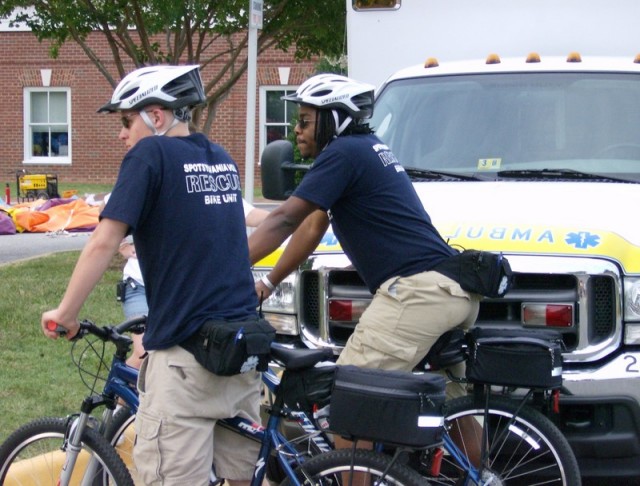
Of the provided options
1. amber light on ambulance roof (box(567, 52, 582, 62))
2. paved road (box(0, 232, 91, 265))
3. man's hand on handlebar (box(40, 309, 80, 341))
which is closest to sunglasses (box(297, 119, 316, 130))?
man's hand on handlebar (box(40, 309, 80, 341))

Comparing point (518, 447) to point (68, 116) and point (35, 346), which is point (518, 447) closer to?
point (35, 346)

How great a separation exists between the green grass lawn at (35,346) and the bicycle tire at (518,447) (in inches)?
112

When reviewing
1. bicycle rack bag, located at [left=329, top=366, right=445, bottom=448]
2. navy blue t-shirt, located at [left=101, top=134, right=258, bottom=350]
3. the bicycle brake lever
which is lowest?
bicycle rack bag, located at [left=329, top=366, right=445, bottom=448]

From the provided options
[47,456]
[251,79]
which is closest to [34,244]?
[251,79]

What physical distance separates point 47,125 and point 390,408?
25406mm

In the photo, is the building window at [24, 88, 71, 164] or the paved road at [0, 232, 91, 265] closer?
the paved road at [0, 232, 91, 265]

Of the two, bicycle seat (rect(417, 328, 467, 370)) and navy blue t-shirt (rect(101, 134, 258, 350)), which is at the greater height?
navy blue t-shirt (rect(101, 134, 258, 350))

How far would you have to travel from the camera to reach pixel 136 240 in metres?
3.63

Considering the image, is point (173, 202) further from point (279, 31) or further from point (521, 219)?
point (279, 31)

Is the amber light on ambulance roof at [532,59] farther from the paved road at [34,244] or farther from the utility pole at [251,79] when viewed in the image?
the paved road at [34,244]

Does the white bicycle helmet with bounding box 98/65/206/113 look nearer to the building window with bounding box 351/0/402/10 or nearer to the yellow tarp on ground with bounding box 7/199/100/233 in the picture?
the building window with bounding box 351/0/402/10

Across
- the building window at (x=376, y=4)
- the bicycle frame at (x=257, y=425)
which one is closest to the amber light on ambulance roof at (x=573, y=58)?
the building window at (x=376, y=4)

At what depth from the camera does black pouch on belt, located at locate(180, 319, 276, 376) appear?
11.4 feet

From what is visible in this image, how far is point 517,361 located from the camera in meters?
4.14
